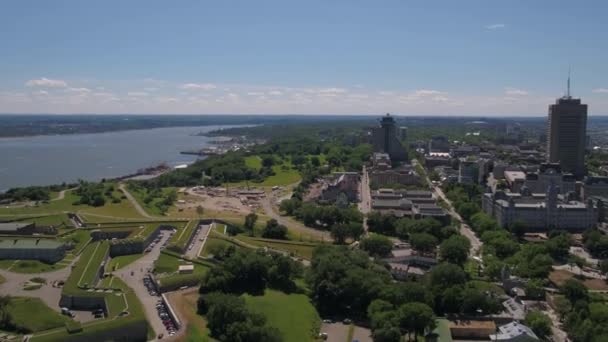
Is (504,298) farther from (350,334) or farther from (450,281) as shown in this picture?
(350,334)

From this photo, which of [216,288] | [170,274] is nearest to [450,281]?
[216,288]

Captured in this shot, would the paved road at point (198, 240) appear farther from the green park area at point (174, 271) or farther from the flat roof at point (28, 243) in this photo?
the flat roof at point (28, 243)

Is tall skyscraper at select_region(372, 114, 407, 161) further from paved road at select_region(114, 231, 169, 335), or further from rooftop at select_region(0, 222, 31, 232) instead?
rooftop at select_region(0, 222, 31, 232)

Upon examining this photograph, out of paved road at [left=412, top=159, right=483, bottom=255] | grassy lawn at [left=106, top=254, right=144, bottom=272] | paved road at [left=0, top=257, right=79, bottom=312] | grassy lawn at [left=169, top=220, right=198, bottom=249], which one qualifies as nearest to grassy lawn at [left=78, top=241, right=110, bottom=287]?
grassy lawn at [left=106, top=254, right=144, bottom=272]

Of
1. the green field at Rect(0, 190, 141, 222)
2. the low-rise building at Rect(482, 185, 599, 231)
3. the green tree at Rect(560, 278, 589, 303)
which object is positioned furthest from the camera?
the green field at Rect(0, 190, 141, 222)

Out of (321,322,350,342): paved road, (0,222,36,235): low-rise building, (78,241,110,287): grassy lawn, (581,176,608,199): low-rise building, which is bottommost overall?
(321,322,350,342): paved road

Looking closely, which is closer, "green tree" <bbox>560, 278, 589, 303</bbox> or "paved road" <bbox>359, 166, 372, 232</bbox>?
"green tree" <bbox>560, 278, 589, 303</bbox>
